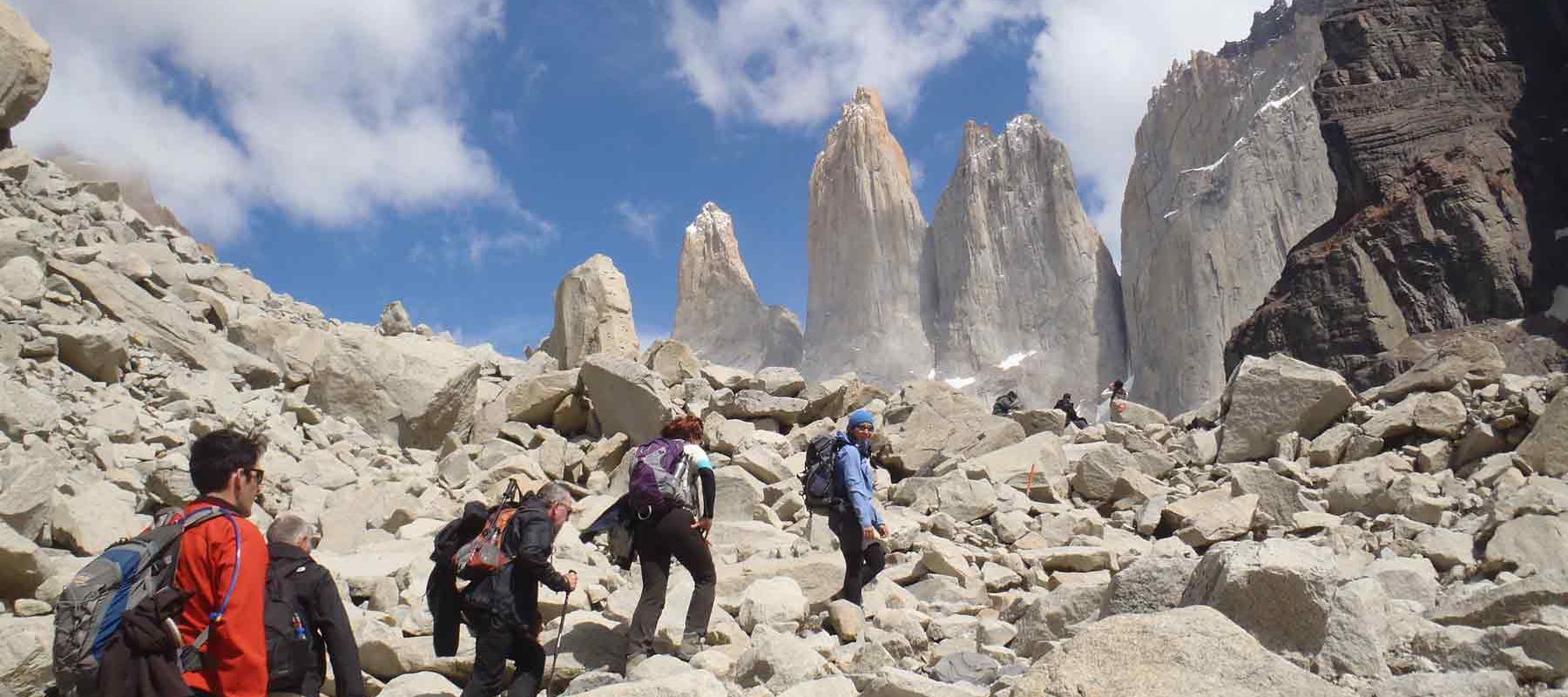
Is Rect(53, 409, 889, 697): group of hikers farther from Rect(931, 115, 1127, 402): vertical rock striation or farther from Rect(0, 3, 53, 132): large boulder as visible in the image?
Rect(931, 115, 1127, 402): vertical rock striation

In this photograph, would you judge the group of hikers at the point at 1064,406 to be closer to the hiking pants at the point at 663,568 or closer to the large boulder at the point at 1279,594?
the hiking pants at the point at 663,568

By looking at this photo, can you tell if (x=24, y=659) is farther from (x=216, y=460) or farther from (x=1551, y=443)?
(x=1551, y=443)

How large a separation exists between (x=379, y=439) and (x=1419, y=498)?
1048cm

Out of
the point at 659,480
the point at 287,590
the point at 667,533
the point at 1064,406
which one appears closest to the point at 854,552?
the point at 667,533

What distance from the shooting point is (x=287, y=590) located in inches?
125

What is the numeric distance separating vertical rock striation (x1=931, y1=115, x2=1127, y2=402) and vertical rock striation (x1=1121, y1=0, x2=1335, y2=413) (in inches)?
172

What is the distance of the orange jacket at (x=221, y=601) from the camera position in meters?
2.70

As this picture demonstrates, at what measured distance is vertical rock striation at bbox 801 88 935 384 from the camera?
165 ft

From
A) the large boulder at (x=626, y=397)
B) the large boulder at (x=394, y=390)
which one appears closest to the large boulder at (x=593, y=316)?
the large boulder at (x=626, y=397)

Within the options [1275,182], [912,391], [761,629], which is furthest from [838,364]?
[761,629]

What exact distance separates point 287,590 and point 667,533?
2.04 meters

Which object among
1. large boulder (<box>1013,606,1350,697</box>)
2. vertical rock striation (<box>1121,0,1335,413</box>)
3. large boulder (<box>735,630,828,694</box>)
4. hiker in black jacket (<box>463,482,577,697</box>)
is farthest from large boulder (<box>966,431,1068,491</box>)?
vertical rock striation (<box>1121,0,1335,413</box>)

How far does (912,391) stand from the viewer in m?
14.0

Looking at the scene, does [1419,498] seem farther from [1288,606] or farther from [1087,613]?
[1288,606]
